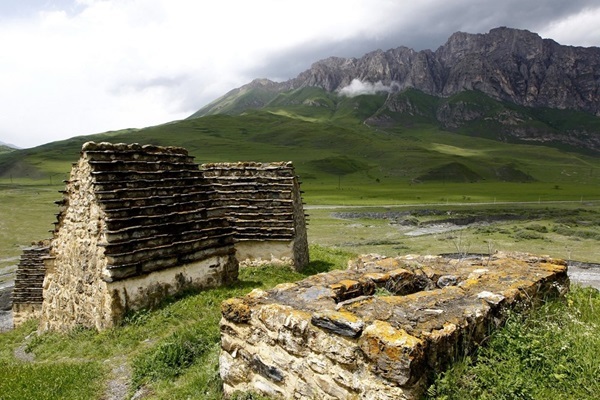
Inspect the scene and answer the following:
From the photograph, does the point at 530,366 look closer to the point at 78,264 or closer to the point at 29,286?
the point at 78,264

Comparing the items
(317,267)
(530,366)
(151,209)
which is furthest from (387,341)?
(317,267)

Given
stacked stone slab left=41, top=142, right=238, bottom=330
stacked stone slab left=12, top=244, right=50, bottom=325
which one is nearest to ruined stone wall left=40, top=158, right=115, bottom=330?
stacked stone slab left=41, top=142, right=238, bottom=330

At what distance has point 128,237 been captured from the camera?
46.1 ft

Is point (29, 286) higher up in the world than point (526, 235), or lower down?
higher up

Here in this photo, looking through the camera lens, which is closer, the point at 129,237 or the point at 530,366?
the point at 530,366

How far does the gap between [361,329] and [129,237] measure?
10690 mm

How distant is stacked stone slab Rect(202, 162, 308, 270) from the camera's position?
21938 mm

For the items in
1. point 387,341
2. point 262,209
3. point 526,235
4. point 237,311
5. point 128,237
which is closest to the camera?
point 387,341

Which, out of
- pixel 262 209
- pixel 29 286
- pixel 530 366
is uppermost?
pixel 262 209

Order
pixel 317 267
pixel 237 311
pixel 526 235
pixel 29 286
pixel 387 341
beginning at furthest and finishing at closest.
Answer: pixel 526 235 < pixel 29 286 < pixel 317 267 < pixel 237 311 < pixel 387 341

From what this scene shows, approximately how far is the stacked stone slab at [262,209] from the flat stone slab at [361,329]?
13.2m

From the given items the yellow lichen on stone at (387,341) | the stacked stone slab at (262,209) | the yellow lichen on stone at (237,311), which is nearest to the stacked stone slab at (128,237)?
the stacked stone slab at (262,209)

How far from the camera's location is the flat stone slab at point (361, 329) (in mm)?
5457

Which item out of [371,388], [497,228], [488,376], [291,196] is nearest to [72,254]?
[291,196]
